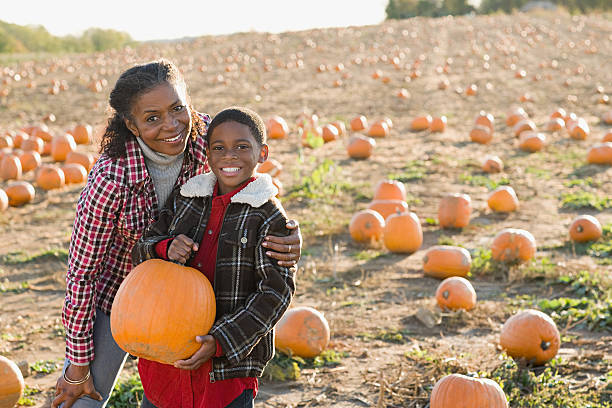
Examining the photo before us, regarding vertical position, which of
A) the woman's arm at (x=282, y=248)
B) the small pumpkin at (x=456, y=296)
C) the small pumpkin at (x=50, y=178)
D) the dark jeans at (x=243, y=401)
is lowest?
the small pumpkin at (x=456, y=296)

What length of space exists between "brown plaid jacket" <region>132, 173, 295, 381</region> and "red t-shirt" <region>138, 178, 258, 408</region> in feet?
0.13

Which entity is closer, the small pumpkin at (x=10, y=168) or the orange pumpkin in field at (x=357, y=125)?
the small pumpkin at (x=10, y=168)

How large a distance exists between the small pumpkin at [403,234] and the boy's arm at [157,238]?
386 centimetres

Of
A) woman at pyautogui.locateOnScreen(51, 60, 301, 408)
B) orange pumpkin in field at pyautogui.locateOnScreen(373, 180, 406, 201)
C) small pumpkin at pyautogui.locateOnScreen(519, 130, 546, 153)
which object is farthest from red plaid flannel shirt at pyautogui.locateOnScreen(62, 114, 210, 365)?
small pumpkin at pyautogui.locateOnScreen(519, 130, 546, 153)

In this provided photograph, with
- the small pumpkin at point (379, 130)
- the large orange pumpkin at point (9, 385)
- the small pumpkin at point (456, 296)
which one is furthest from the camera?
the small pumpkin at point (379, 130)

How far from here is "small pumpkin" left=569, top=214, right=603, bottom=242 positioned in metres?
6.52

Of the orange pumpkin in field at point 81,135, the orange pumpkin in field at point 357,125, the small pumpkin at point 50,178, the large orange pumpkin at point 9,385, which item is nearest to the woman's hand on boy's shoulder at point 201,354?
the large orange pumpkin at point 9,385

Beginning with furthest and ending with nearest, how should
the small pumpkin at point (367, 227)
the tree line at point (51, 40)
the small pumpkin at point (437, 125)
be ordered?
1. the tree line at point (51, 40)
2. the small pumpkin at point (437, 125)
3. the small pumpkin at point (367, 227)

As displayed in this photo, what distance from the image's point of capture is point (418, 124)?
41.8 ft

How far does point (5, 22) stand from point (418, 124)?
5482cm

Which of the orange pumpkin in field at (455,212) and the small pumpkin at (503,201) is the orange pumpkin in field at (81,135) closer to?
the orange pumpkin in field at (455,212)

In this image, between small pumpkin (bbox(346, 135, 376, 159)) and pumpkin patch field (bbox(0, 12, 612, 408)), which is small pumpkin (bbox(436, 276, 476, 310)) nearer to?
pumpkin patch field (bbox(0, 12, 612, 408))

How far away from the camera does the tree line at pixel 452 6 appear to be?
202 ft

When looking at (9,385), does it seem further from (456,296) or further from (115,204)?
(456,296)
